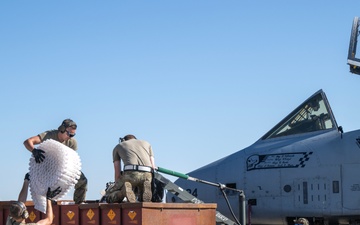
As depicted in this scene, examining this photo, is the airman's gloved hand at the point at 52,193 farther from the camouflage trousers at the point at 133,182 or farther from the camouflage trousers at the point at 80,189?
the camouflage trousers at the point at 80,189

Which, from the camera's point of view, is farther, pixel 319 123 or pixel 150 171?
pixel 319 123

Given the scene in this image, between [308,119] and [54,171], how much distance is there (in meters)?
8.81

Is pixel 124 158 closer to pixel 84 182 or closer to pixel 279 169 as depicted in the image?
pixel 84 182

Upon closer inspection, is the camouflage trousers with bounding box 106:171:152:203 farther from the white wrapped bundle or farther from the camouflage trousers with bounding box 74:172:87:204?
the white wrapped bundle

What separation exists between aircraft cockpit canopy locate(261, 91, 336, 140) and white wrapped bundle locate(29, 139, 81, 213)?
8430mm

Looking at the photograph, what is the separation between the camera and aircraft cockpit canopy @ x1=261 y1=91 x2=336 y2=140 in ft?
48.6

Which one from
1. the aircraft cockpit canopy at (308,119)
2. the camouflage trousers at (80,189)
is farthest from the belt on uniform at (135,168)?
the aircraft cockpit canopy at (308,119)

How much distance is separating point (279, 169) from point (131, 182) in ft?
19.4

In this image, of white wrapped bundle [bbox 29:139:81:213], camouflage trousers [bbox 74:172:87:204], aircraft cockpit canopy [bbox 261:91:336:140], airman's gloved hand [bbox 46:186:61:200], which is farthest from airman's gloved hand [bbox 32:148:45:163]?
aircraft cockpit canopy [bbox 261:91:336:140]

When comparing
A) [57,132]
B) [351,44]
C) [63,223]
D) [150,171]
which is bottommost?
[63,223]

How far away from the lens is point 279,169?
14031mm

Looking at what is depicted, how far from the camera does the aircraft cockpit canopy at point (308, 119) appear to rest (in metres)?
14.8

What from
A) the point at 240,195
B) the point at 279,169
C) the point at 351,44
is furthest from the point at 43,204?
the point at 351,44

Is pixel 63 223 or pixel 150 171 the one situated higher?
pixel 150 171
